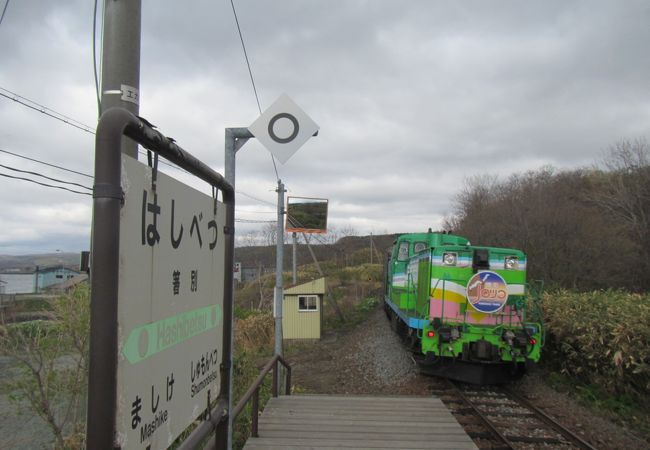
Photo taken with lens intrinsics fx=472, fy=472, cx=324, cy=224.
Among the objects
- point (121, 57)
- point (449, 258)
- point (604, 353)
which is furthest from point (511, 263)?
point (121, 57)

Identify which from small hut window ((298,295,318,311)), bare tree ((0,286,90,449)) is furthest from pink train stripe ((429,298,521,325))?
small hut window ((298,295,318,311))

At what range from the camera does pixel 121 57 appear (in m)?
2.55

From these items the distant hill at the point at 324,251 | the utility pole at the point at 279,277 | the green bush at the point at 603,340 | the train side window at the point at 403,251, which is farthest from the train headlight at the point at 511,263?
the distant hill at the point at 324,251

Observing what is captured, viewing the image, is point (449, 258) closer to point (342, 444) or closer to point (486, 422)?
point (486, 422)

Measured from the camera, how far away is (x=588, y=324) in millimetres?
9523

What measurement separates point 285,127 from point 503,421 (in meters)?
6.02

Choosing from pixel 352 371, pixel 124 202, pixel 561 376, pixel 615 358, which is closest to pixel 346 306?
pixel 352 371

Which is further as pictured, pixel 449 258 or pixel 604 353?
pixel 449 258

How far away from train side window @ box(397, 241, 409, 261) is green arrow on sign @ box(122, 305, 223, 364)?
38.0ft

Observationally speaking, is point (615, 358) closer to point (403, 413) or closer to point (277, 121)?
point (403, 413)

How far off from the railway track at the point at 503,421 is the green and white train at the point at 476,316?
453 millimetres

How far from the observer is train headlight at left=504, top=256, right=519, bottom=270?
30.6ft

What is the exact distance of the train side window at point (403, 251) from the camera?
1370 centimetres

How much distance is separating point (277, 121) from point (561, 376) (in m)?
9.35
